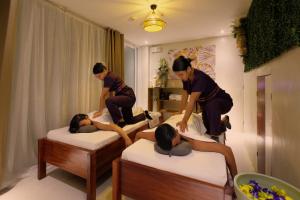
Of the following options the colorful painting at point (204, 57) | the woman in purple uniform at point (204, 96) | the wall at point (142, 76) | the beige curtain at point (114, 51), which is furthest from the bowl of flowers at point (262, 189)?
the wall at point (142, 76)

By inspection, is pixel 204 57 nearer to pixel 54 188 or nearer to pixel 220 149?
pixel 220 149

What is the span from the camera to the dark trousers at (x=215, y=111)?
1.73 metres

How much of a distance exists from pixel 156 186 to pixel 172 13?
2663mm

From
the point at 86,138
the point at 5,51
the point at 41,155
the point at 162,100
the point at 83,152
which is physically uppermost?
the point at 5,51

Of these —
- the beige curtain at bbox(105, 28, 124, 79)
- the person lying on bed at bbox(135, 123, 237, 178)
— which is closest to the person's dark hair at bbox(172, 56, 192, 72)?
the person lying on bed at bbox(135, 123, 237, 178)

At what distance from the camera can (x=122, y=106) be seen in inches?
93.0

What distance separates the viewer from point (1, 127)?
156cm

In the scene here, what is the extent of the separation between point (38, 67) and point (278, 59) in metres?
2.88

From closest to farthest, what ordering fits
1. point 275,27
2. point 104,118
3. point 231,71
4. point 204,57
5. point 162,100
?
1. point 275,27
2. point 104,118
3. point 231,71
4. point 204,57
5. point 162,100

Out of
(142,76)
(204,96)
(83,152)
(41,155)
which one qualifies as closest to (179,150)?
(204,96)

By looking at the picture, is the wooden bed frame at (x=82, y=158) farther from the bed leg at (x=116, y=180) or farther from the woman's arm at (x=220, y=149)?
the woman's arm at (x=220, y=149)

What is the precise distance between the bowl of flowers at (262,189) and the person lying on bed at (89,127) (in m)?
1.20

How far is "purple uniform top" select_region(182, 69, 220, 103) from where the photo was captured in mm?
1628

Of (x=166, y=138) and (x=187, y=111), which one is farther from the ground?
(x=187, y=111)
